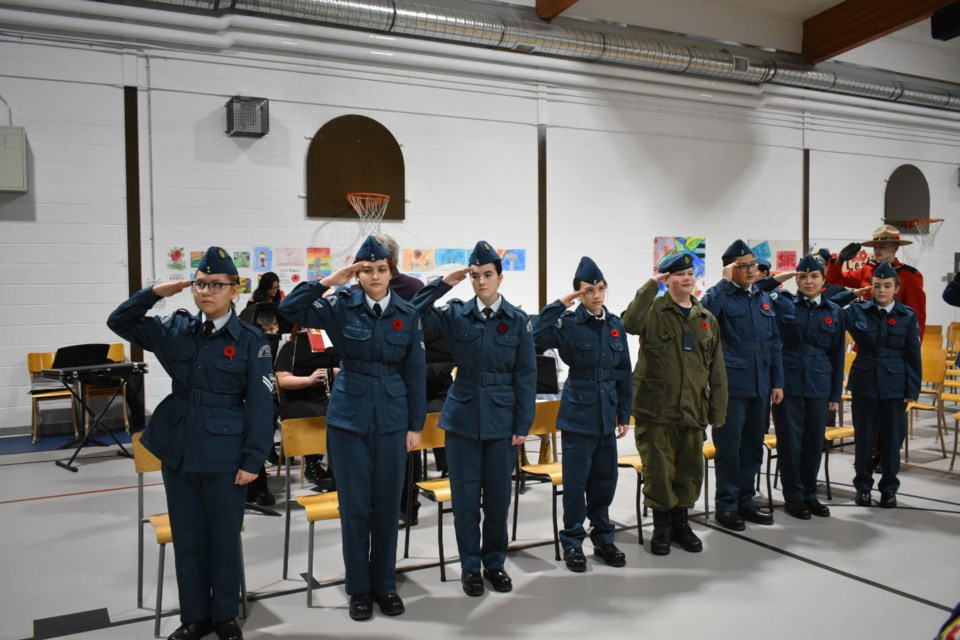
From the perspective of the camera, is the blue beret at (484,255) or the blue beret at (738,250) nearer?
the blue beret at (484,255)

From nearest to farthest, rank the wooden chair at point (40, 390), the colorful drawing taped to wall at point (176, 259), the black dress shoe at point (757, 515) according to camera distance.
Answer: the black dress shoe at point (757, 515)
the wooden chair at point (40, 390)
the colorful drawing taped to wall at point (176, 259)

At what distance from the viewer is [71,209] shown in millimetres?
7211

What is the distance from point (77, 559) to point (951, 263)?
1430cm

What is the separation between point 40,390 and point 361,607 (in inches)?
205

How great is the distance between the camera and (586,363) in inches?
158

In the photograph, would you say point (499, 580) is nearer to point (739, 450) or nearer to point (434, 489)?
point (434, 489)

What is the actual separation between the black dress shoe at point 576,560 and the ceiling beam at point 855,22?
736 cm

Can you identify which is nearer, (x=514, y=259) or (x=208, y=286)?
(x=208, y=286)

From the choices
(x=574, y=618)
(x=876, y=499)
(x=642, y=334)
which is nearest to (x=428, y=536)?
(x=574, y=618)

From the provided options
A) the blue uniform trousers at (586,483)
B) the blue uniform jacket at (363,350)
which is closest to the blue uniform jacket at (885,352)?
the blue uniform trousers at (586,483)

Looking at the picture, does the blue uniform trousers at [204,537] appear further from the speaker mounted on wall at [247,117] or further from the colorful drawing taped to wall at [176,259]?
the speaker mounted on wall at [247,117]

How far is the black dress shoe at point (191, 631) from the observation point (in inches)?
119

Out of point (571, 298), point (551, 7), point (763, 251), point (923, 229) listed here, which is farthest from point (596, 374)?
point (923, 229)

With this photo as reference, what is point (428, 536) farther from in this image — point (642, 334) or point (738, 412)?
point (738, 412)
